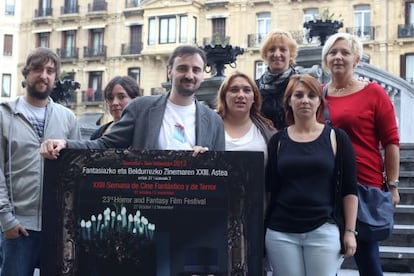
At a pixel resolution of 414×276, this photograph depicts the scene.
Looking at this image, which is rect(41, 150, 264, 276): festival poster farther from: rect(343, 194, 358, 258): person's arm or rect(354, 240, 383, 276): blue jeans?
rect(354, 240, 383, 276): blue jeans

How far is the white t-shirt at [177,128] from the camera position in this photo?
14.9ft

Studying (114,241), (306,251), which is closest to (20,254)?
(114,241)

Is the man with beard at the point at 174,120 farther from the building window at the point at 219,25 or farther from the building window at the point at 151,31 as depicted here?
the building window at the point at 151,31

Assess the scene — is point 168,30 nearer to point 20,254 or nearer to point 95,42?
point 95,42

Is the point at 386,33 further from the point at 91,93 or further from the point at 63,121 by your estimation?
the point at 63,121

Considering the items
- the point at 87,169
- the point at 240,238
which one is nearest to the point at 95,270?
the point at 87,169

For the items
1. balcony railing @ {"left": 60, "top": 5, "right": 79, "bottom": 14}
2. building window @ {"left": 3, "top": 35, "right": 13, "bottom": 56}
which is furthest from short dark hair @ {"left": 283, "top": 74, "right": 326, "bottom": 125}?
building window @ {"left": 3, "top": 35, "right": 13, "bottom": 56}

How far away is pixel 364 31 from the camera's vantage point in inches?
1806

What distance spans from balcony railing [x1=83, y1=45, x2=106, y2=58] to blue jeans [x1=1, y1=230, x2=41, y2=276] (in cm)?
5017

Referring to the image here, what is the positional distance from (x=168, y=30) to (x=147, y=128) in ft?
158

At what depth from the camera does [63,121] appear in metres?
4.94

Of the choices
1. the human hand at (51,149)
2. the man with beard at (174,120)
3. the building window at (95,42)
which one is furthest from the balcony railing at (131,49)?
the human hand at (51,149)

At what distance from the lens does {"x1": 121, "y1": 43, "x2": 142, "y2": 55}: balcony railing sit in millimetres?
52906

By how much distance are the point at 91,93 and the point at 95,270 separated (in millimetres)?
49927
